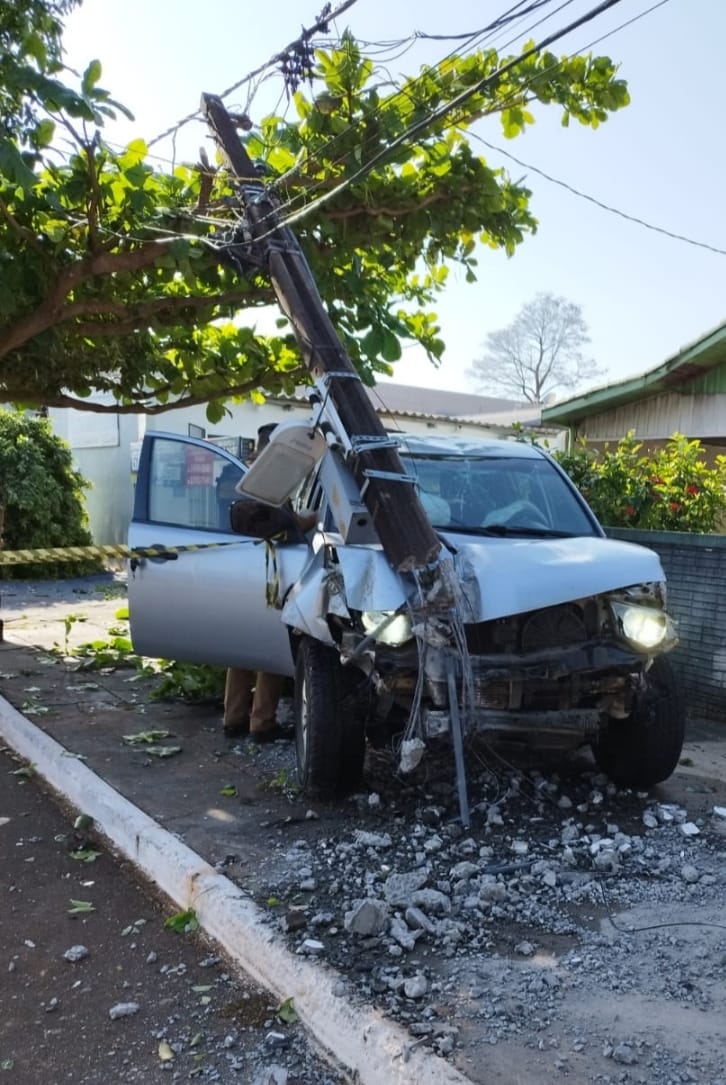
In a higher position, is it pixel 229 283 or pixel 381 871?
pixel 229 283

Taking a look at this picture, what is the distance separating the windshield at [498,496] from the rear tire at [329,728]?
1.08 metres

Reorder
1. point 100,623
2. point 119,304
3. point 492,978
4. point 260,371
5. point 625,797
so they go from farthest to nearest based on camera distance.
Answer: point 100,623
point 260,371
point 119,304
point 625,797
point 492,978

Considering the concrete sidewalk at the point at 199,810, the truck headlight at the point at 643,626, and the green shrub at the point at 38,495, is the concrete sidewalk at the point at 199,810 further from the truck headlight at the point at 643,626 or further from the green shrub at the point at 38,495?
the green shrub at the point at 38,495

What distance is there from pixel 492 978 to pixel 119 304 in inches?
243

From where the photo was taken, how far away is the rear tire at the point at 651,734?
494cm

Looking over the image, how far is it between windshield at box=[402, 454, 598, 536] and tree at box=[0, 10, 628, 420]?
1.82 metres

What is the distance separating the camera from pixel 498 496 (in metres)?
5.86

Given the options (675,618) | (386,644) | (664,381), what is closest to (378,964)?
(386,644)

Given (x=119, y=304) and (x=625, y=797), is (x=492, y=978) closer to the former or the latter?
(x=625, y=797)

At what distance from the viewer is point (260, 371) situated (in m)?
9.41

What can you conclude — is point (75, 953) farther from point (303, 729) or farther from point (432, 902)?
point (303, 729)

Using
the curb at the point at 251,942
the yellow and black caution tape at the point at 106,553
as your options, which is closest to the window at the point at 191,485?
the yellow and black caution tape at the point at 106,553

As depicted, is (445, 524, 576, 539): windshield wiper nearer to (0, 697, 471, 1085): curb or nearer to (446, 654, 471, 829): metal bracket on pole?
(446, 654, 471, 829): metal bracket on pole

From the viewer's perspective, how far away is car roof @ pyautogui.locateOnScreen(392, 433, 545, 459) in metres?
6.14
